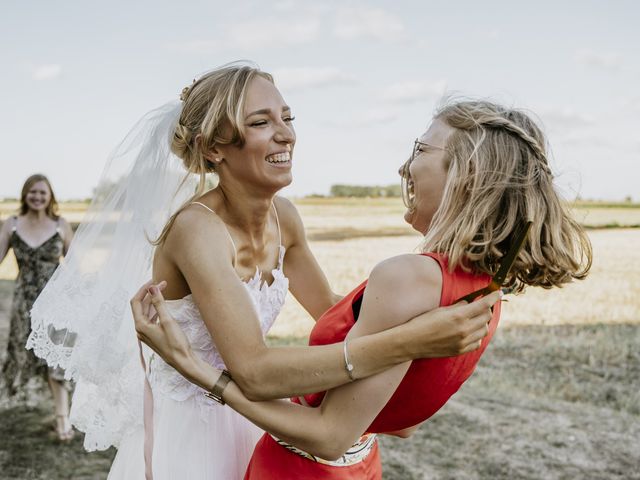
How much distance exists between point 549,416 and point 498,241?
5.70 metres

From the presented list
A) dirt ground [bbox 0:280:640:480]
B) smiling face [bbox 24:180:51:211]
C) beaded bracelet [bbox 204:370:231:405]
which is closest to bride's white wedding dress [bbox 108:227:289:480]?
beaded bracelet [bbox 204:370:231:405]

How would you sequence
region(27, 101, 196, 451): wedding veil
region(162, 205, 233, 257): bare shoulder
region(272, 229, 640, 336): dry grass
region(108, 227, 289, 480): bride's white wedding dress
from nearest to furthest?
region(162, 205, 233, 257): bare shoulder → region(108, 227, 289, 480): bride's white wedding dress → region(27, 101, 196, 451): wedding veil → region(272, 229, 640, 336): dry grass

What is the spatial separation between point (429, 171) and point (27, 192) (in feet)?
19.8

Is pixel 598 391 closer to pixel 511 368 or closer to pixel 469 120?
pixel 511 368

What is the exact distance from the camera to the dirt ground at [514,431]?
18.8ft

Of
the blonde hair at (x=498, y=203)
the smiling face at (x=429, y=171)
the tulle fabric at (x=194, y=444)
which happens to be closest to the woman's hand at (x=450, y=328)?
the blonde hair at (x=498, y=203)

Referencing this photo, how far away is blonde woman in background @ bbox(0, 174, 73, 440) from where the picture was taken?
6828mm

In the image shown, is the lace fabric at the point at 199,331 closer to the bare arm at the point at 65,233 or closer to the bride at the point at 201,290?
the bride at the point at 201,290

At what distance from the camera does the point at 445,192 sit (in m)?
1.82

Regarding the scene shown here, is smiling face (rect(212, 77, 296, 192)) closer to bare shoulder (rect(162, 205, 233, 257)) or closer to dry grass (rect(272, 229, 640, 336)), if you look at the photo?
bare shoulder (rect(162, 205, 233, 257))

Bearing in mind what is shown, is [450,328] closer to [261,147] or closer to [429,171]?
[429,171]

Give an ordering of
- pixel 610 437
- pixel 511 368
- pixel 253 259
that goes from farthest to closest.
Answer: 1. pixel 511 368
2. pixel 610 437
3. pixel 253 259

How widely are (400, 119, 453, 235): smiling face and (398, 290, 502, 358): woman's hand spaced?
1.02ft

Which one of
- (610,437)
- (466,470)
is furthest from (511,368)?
(466,470)
